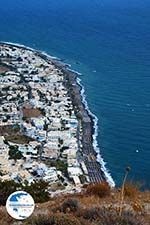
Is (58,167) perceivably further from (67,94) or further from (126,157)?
(67,94)

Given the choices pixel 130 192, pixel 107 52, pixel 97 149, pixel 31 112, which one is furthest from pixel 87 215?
pixel 107 52

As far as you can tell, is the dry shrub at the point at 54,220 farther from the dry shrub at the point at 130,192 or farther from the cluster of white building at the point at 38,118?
the cluster of white building at the point at 38,118

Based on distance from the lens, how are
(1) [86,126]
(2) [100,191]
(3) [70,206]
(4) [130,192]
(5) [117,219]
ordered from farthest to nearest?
(1) [86,126] → (2) [100,191] → (4) [130,192] → (3) [70,206] → (5) [117,219]

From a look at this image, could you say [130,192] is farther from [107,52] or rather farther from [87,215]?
[107,52]

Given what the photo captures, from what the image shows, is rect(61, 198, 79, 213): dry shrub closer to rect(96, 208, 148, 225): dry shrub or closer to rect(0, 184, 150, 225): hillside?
rect(0, 184, 150, 225): hillside

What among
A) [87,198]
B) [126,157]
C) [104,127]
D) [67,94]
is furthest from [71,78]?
[87,198]

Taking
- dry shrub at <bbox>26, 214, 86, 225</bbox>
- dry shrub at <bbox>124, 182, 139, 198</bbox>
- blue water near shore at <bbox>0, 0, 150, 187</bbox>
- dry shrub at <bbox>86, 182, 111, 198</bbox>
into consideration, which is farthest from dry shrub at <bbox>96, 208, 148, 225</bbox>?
blue water near shore at <bbox>0, 0, 150, 187</bbox>

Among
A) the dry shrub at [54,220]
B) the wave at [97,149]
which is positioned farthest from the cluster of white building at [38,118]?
the dry shrub at [54,220]
